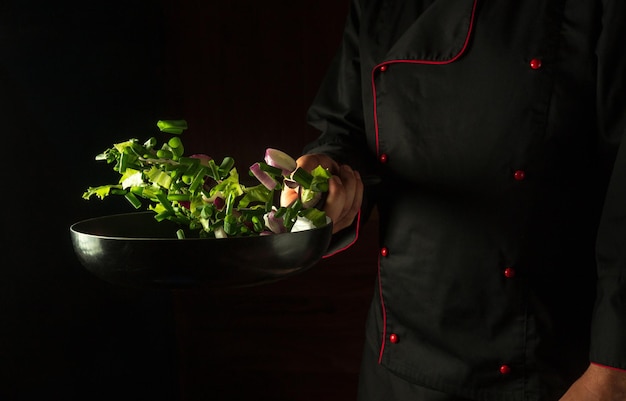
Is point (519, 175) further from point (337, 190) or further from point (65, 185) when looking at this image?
point (65, 185)

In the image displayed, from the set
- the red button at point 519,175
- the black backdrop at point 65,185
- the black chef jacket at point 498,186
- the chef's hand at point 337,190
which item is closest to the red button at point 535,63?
the black chef jacket at point 498,186

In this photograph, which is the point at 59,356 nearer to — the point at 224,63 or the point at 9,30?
the point at 9,30

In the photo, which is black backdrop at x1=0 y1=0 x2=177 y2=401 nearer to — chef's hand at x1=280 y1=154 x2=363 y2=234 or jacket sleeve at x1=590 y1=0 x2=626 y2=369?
chef's hand at x1=280 y1=154 x2=363 y2=234

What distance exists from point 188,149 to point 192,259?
1060 millimetres

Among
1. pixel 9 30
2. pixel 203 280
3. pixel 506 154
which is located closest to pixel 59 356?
pixel 9 30

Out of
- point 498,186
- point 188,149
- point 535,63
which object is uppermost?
point 535,63

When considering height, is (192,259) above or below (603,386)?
above

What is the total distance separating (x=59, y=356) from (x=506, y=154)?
769 mm

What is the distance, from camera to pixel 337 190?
71 centimetres

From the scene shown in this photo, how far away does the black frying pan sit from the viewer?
0.52m

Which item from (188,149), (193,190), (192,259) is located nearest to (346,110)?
(193,190)

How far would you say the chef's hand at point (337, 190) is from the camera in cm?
71

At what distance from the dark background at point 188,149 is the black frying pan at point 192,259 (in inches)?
19.8

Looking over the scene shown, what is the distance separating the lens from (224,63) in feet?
4.99
